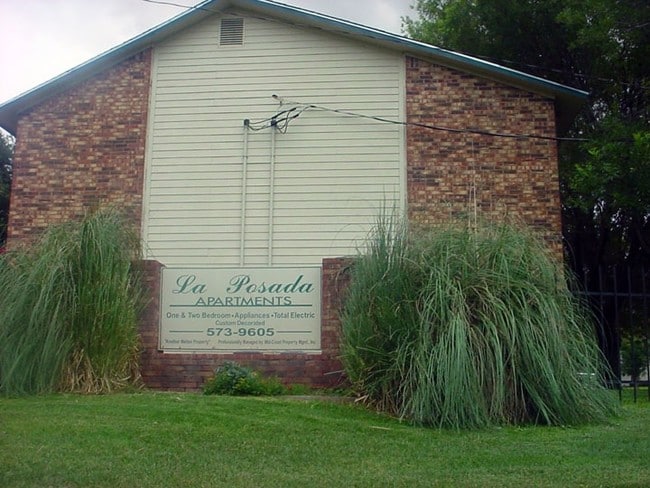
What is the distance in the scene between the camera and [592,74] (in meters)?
18.7

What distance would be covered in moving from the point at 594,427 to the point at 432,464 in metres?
2.82

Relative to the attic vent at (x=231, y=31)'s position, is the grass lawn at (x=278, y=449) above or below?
below

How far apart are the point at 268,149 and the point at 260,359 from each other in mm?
4044

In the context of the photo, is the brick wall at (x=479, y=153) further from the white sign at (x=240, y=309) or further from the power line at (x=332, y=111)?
the white sign at (x=240, y=309)

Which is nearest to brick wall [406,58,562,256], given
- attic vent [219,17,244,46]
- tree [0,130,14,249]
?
attic vent [219,17,244,46]

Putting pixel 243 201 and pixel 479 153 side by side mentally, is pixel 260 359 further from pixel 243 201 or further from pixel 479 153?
pixel 479 153

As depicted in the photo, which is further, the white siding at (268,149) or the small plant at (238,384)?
the white siding at (268,149)

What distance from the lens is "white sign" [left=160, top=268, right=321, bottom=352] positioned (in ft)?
39.1

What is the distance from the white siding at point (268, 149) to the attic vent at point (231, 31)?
4.2 inches

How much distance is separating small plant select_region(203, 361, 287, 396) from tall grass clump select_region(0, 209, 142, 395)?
1.21 m

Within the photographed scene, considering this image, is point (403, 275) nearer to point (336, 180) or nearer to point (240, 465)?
point (240, 465)

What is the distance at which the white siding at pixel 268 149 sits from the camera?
1371 centimetres

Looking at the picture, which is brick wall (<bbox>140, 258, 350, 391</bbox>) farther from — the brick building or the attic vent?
the attic vent

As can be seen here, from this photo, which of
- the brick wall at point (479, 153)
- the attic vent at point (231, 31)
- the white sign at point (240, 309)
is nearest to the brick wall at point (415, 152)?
the brick wall at point (479, 153)
